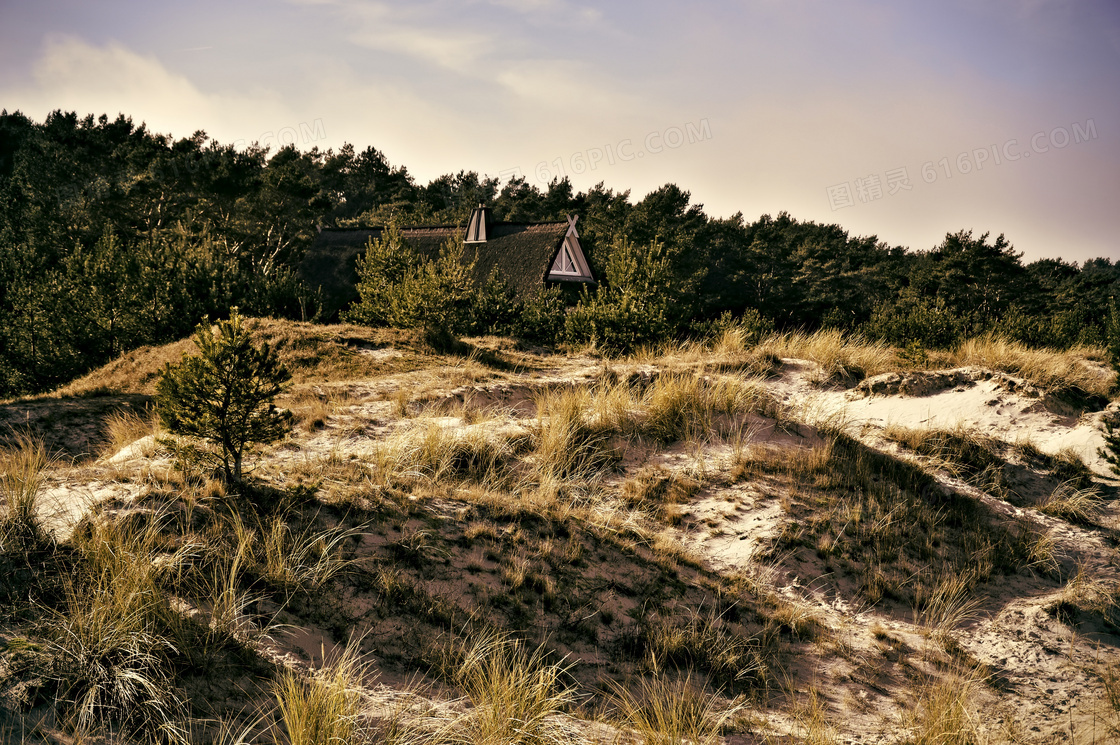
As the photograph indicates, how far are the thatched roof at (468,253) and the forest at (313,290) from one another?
6.63ft

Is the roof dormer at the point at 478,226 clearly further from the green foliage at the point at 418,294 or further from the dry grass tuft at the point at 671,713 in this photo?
the dry grass tuft at the point at 671,713

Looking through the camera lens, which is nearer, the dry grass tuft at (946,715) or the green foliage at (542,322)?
the dry grass tuft at (946,715)

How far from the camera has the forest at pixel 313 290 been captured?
13781 mm

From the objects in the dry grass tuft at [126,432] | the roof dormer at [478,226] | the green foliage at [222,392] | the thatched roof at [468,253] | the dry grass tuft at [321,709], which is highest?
the roof dormer at [478,226]

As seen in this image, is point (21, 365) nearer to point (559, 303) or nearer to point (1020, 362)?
point (559, 303)

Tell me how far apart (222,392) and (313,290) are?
22094 millimetres

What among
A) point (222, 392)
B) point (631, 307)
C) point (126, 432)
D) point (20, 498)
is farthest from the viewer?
point (631, 307)

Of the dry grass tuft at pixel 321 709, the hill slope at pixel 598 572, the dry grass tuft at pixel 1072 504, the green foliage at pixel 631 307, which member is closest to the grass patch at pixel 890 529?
the hill slope at pixel 598 572

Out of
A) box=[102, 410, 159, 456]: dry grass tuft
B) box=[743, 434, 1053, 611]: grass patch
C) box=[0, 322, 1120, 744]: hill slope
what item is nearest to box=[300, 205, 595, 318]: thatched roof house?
box=[102, 410, 159, 456]: dry grass tuft

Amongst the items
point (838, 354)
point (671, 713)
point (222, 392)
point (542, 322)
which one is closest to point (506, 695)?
point (671, 713)

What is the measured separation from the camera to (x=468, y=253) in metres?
26.1

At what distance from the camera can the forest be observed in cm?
1378

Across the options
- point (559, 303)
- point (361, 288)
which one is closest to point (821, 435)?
point (559, 303)

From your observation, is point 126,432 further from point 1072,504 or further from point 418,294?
point 1072,504
